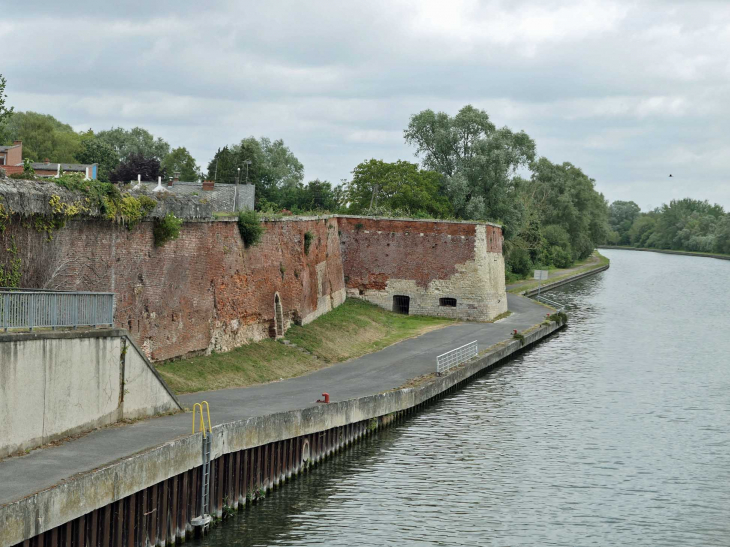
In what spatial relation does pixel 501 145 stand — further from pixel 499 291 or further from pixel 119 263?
pixel 119 263

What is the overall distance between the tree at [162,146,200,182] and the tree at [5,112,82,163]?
10691mm

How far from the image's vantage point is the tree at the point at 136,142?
4309 inches

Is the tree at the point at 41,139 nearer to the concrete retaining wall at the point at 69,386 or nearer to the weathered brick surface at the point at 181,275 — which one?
the weathered brick surface at the point at 181,275

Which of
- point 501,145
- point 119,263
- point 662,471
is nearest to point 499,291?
point 501,145

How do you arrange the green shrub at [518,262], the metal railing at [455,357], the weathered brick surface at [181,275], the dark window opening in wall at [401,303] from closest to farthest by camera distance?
the weathered brick surface at [181,275], the metal railing at [455,357], the dark window opening in wall at [401,303], the green shrub at [518,262]

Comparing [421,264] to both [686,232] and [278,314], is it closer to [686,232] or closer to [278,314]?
[278,314]

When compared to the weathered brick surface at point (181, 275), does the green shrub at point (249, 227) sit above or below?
above

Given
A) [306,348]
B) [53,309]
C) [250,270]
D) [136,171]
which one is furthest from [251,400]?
[136,171]

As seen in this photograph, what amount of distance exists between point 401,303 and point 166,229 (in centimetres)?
2479

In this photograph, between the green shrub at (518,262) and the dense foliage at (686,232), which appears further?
the dense foliage at (686,232)

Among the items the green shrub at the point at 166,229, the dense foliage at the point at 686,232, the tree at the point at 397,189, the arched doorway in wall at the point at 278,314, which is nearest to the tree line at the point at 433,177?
the tree at the point at 397,189

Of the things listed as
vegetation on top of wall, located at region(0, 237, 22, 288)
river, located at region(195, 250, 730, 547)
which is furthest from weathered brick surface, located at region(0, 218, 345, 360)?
river, located at region(195, 250, 730, 547)

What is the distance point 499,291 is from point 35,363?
3706cm

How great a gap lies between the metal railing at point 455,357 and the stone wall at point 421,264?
821 cm
